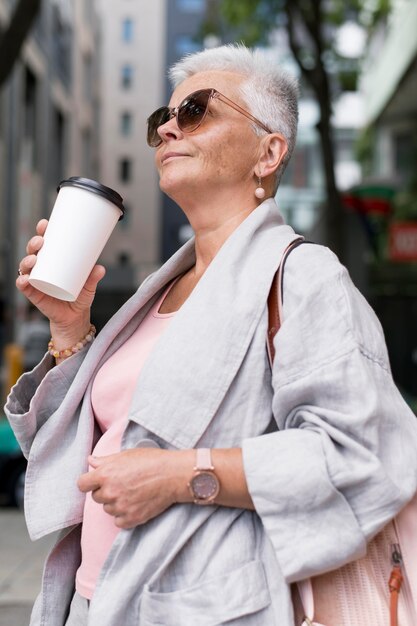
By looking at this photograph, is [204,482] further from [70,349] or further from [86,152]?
[86,152]

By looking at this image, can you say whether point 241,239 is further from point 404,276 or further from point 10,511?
point 404,276

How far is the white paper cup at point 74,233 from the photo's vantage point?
174 centimetres

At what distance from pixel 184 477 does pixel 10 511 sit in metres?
6.22

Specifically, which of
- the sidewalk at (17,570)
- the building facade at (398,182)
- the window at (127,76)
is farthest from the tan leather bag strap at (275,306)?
the window at (127,76)

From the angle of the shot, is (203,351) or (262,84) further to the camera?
(262,84)

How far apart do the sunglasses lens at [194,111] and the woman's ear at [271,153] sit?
0.45 ft

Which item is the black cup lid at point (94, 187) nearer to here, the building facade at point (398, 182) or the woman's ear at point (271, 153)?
the woman's ear at point (271, 153)

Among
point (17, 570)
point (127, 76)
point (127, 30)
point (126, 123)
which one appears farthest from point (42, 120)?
point (127, 30)

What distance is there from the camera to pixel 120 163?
2256 inches

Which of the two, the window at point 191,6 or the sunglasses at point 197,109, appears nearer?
the sunglasses at point 197,109

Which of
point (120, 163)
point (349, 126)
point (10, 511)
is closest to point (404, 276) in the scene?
point (10, 511)

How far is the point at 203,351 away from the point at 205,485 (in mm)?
227

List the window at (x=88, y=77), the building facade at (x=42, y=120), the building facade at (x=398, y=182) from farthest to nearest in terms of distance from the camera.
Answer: the window at (x=88, y=77), the building facade at (x=42, y=120), the building facade at (x=398, y=182)

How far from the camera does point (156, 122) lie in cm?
198
